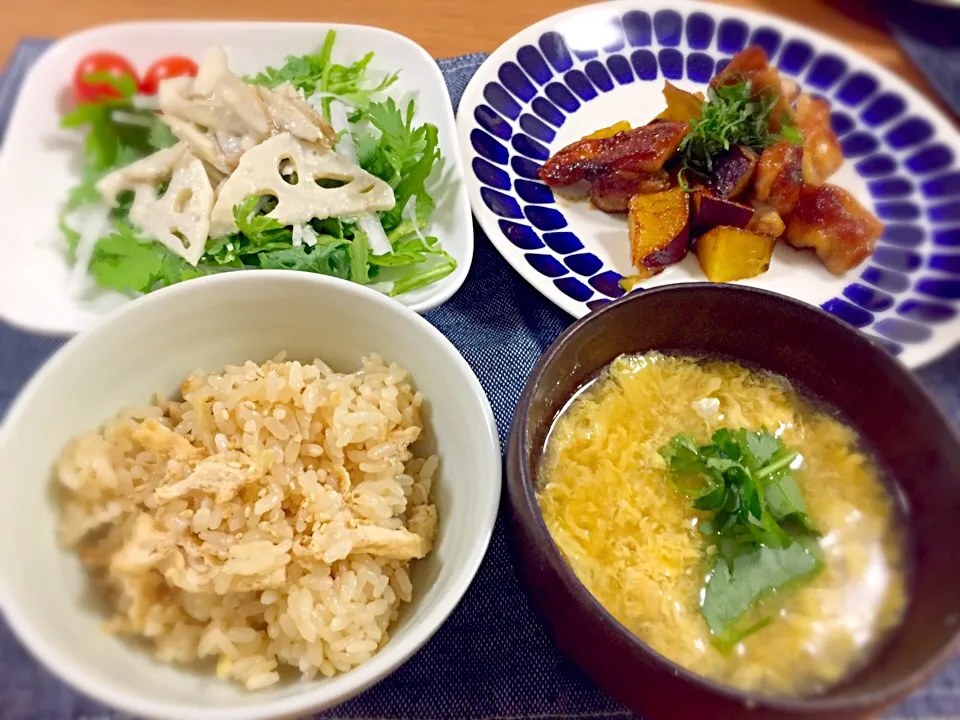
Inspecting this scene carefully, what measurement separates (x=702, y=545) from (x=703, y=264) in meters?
0.51

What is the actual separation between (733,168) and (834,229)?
163mm

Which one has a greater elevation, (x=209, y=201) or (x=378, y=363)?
(x=378, y=363)

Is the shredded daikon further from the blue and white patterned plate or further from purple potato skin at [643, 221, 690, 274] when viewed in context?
purple potato skin at [643, 221, 690, 274]

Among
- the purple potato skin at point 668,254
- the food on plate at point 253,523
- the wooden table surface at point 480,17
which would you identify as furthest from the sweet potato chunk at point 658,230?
the food on plate at point 253,523

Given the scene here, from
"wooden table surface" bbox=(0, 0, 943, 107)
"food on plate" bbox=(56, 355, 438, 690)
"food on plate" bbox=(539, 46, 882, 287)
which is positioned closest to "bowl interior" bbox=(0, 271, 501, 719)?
"food on plate" bbox=(56, 355, 438, 690)

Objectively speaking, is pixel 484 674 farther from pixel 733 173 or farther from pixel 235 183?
pixel 733 173

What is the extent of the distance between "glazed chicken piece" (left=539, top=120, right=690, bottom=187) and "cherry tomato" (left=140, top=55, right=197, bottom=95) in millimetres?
488

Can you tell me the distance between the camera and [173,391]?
57 cm

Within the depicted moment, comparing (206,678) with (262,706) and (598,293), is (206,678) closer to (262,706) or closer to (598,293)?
(262,706)

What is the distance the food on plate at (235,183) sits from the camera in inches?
31.3

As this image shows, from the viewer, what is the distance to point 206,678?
0.46 m

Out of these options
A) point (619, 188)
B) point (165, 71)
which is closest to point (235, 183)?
point (165, 71)

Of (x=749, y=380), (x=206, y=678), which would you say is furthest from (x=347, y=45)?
(x=206, y=678)

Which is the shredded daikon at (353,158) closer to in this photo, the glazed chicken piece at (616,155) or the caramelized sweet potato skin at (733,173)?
the glazed chicken piece at (616,155)
